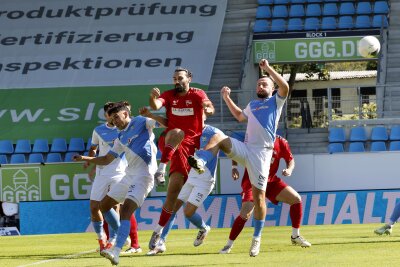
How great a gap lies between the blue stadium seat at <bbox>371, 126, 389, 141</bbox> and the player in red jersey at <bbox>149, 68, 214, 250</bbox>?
579 inches

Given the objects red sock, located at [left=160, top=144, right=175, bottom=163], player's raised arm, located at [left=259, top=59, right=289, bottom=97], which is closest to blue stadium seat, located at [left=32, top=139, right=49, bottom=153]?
red sock, located at [left=160, top=144, right=175, bottom=163]

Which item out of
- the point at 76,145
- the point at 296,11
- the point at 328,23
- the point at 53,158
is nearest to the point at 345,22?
the point at 328,23

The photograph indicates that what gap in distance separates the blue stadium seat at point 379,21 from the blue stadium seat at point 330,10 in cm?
128

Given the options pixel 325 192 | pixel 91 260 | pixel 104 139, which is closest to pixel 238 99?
pixel 325 192

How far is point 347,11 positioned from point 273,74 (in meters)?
22.1

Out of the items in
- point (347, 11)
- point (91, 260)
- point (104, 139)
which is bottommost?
point (91, 260)

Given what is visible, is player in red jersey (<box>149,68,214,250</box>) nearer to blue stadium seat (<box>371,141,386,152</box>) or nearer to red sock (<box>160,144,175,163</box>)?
red sock (<box>160,144,175,163</box>)

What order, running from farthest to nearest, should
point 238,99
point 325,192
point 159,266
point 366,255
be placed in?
point 238,99 → point 325,192 → point 366,255 → point 159,266

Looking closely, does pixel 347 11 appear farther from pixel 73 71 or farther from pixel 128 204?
pixel 128 204

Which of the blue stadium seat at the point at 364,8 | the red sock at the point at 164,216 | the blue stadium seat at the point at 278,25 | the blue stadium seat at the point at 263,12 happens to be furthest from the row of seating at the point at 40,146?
the red sock at the point at 164,216

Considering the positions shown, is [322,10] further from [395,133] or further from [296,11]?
[395,133]

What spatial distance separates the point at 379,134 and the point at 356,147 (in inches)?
27.8

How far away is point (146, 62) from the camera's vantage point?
33.6m

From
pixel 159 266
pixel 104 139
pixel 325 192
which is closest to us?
pixel 159 266
